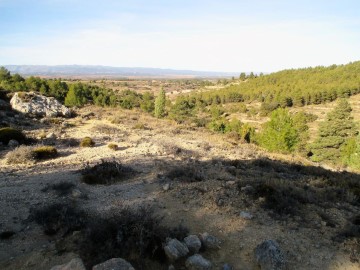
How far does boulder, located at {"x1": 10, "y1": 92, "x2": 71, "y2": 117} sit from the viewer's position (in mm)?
30000

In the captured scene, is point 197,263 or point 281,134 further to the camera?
point 281,134

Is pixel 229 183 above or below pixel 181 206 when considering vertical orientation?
above

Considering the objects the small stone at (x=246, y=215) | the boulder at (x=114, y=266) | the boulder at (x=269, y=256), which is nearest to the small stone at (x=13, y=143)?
the small stone at (x=246, y=215)

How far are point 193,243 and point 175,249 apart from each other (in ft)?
2.07

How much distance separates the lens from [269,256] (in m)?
7.04

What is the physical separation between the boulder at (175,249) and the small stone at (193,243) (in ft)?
0.68

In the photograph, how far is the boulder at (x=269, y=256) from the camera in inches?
272

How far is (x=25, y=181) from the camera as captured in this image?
12414 millimetres

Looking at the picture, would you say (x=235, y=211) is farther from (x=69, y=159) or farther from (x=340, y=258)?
(x=69, y=159)

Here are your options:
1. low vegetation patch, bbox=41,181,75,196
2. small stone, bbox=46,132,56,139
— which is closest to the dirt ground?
low vegetation patch, bbox=41,181,75,196

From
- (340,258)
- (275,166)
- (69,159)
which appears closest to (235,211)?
(340,258)

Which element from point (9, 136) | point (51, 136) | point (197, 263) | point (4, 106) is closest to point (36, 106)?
point (4, 106)

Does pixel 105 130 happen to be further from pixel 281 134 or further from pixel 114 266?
pixel 114 266

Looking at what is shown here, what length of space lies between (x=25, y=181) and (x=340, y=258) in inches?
458
